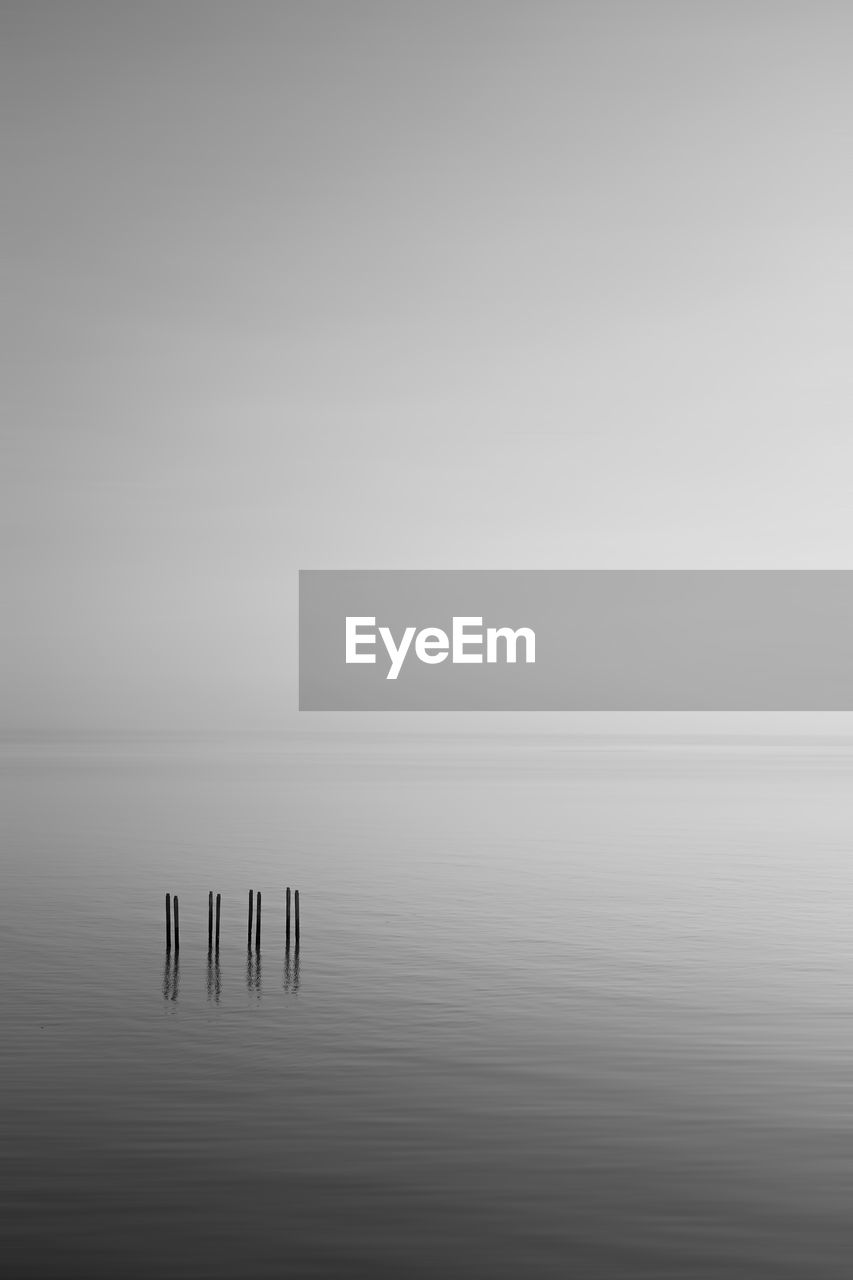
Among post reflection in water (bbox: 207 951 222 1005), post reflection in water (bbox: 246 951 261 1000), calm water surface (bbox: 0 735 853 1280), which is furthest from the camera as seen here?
post reflection in water (bbox: 246 951 261 1000)

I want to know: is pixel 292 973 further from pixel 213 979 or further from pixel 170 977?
pixel 170 977

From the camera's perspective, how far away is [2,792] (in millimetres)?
197000

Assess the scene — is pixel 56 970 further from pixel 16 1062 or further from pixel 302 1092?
pixel 302 1092

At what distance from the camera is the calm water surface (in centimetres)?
2388

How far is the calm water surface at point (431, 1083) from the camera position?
78.3 ft

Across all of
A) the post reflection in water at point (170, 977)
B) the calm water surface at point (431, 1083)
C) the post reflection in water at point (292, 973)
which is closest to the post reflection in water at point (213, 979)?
the calm water surface at point (431, 1083)

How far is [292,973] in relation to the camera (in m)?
52.3

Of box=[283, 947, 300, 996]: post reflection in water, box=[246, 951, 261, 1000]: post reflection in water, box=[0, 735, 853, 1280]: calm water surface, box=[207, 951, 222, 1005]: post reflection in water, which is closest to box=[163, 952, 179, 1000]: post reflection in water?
box=[0, 735, 853, 1280]: calm water surface

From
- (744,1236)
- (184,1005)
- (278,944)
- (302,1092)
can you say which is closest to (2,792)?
(278,944)

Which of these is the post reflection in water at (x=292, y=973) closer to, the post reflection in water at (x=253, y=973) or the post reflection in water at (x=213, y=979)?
the post reflection in water at (x=253, y=973)

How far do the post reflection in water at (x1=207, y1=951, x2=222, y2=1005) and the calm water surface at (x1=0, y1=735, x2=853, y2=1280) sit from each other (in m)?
0.22

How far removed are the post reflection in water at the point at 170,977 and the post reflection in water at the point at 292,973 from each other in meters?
4.00

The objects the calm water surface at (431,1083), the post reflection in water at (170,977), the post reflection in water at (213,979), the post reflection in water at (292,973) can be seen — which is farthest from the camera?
the post reflection in water at (292,973)

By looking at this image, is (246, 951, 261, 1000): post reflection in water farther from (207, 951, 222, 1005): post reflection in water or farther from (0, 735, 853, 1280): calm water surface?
(207, 951, 222, 1005): post reflection in water
